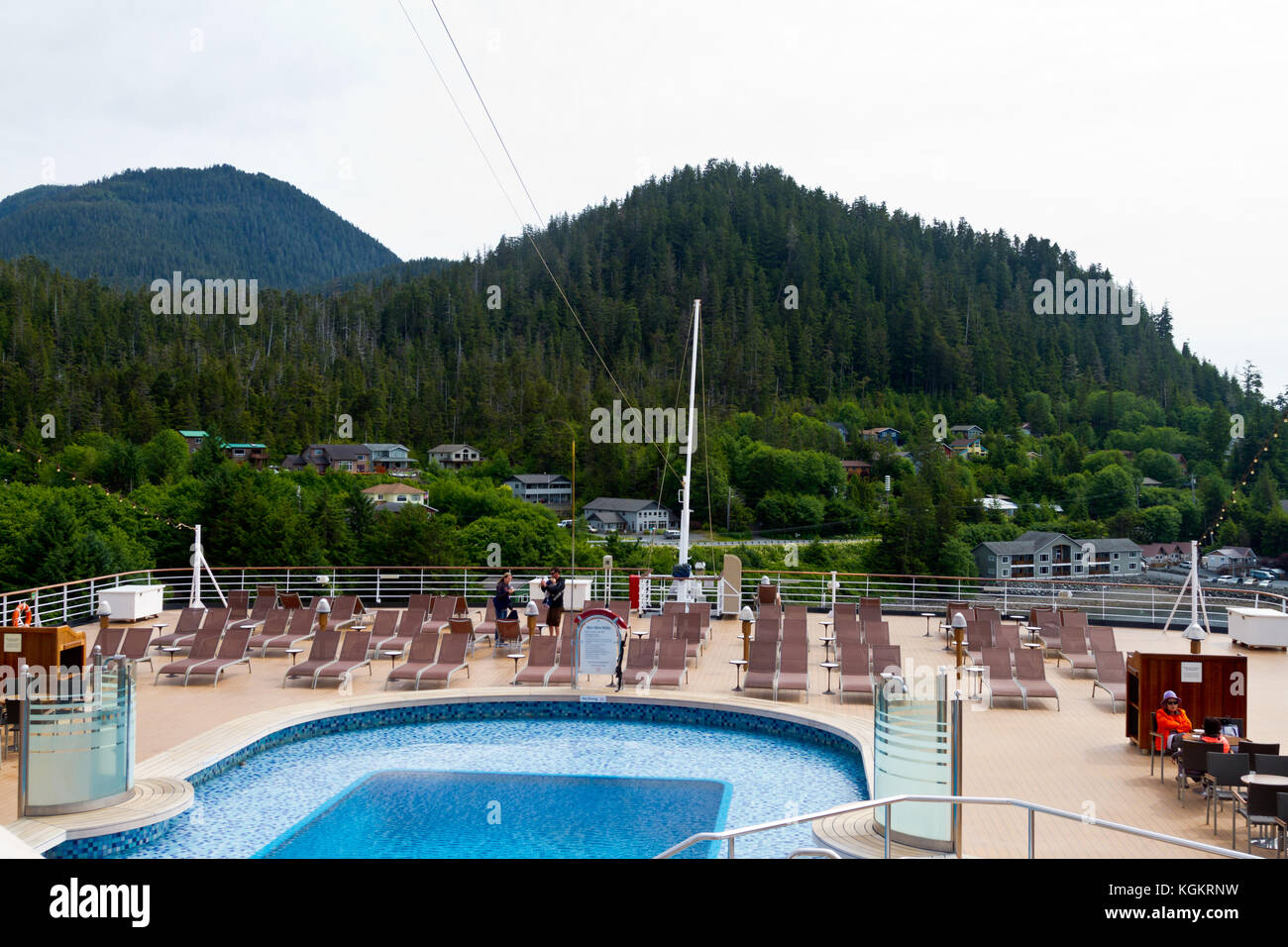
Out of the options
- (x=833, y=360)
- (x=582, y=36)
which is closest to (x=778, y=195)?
(x=833, y=360)

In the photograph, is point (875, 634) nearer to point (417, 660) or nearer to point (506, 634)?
point (506, 634)

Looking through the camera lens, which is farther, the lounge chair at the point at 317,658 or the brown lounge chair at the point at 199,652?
the brown lounge chair at the point at 199,652

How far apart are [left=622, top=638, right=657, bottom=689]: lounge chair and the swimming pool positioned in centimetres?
47

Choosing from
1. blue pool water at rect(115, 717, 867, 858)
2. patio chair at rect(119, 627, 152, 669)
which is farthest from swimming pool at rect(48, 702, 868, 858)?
patio chair at rect(119, 627, 152, 669)

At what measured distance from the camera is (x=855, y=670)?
1148cm

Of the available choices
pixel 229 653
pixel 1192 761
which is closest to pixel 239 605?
pixel 229 653

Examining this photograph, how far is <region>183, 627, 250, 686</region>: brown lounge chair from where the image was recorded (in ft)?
38.5

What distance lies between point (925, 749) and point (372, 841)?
4.00 meters

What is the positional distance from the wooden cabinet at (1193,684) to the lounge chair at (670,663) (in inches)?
193

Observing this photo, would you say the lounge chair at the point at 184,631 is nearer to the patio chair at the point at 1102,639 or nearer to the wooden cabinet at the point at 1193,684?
the wooden cabinet at the point at 1193,684

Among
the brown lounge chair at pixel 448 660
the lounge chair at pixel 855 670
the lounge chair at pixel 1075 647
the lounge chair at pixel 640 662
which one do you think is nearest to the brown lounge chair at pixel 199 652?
the brown lounge chair at pixel 448 660

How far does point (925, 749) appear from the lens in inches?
250

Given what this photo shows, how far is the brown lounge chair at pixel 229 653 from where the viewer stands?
1173 centimetres
